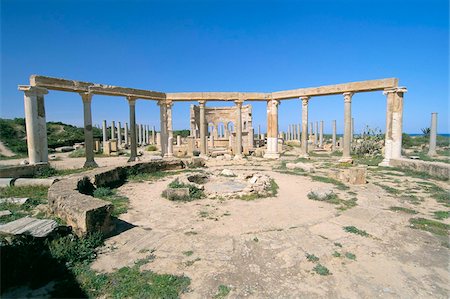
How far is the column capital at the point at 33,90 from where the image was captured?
11.1 metres

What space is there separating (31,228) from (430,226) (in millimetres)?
7721

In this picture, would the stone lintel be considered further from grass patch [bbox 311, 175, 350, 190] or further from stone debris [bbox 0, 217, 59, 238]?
stone debris [bbox 0, 217, 59, 238]

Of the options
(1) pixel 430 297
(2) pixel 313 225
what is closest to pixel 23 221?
(2) pixel 313 225

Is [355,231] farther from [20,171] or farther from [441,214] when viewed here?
[20,171]

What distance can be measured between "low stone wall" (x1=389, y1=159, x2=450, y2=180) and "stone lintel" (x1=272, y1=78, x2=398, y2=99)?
14.1 ft

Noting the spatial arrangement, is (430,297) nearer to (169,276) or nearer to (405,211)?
(169,276)

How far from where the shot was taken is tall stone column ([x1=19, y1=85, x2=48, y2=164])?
1130cm

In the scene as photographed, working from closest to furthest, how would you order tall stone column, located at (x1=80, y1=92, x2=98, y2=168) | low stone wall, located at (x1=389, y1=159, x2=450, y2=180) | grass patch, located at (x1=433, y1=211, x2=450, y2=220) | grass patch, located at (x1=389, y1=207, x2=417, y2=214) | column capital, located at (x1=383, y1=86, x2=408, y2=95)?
1. grass patch, located at (x1=433, y1=211, x2=450, y2=220)
2. grass patch, located at (x1=389, y1=207, x2=417, y2=214)
3. low stone wall, located at (x1=389, y1=159, x2=450, y2=180)
4. column capital, located at (x1=383, y1=86, x2=408, y2=95)
5. tall stone column, located at (x1=80, y1=92, x2=98, y2=168)

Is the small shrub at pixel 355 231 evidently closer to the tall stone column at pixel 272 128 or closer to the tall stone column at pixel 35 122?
the tall stone column at pixel 35 122

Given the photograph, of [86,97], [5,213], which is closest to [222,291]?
[5,213]

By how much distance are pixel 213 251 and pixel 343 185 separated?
7.17 m

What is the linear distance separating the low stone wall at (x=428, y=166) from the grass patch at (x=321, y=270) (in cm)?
993

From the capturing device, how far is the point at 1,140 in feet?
82.4

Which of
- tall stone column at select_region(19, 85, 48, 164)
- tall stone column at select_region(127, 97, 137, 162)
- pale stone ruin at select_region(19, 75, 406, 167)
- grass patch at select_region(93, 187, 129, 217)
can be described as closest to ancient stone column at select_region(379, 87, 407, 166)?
pale stone ruin at select_region(19, 75, 406, 167)
